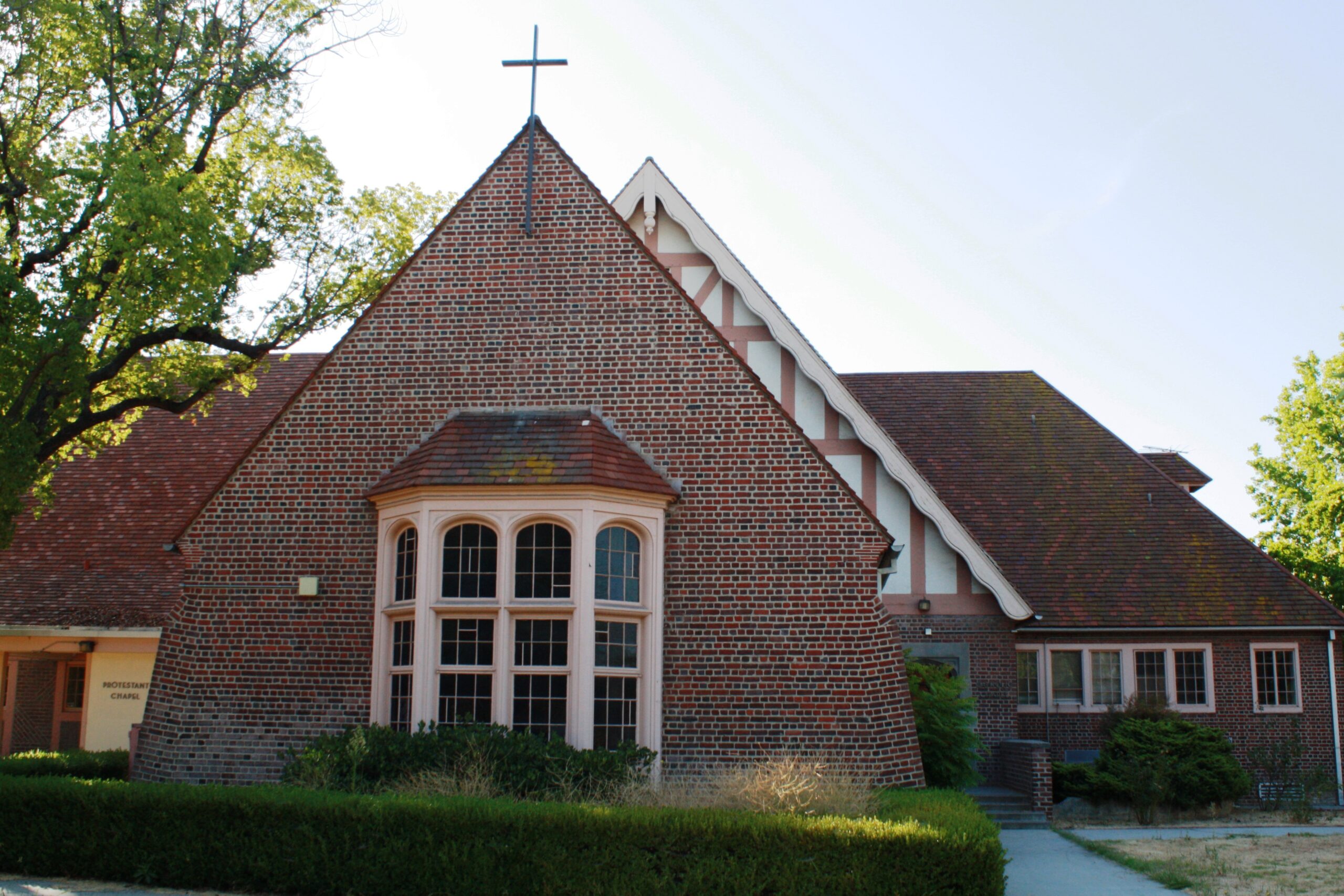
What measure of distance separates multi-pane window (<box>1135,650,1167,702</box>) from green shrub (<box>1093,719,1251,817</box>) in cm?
165

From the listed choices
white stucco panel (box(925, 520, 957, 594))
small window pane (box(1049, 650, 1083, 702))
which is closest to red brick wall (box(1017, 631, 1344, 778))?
small window pane (box(1049, 650, 1083, 702))

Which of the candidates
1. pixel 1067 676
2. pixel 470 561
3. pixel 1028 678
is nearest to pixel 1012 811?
pixel 1028 678

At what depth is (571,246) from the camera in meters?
13.4

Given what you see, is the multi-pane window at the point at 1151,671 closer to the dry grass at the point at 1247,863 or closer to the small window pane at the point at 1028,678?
the small window pane at the point at 1028,678

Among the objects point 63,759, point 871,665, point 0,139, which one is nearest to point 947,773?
point 871,665

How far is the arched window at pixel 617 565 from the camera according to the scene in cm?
1203

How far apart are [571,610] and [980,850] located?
483 centimetres

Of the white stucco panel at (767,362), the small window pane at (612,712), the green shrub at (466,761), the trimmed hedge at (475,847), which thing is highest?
the white stucco panel at (767,362)

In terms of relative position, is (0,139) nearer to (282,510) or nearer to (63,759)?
(282,510)

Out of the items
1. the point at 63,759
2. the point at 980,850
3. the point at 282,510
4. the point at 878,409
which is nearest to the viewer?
the point at 980,850

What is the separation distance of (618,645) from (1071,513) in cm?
1271

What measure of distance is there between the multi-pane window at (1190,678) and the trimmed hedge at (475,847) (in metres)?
11.8

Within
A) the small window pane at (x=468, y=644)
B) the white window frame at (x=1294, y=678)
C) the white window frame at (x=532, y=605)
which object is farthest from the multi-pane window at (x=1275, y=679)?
the small window pane at (x=468, y=644)

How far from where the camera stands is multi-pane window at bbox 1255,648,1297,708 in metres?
20.0
